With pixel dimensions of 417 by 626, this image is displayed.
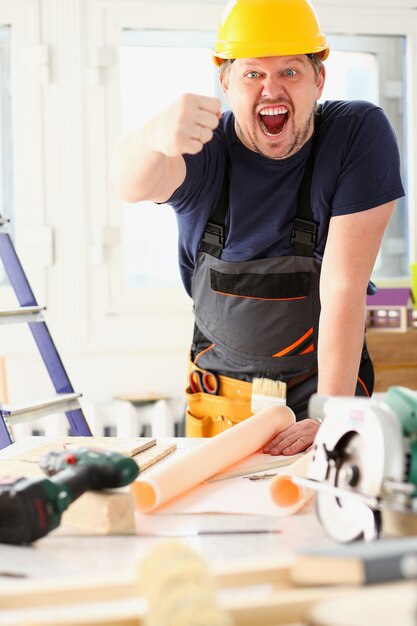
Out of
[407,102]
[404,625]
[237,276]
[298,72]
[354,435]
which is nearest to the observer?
[404,625]

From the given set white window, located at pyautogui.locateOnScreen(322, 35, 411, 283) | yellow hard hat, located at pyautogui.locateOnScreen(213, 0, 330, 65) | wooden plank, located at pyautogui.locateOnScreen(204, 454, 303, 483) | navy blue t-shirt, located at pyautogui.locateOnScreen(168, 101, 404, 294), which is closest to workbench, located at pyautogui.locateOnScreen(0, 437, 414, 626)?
wooden plank, located at pyautogui.locateOnScreen(204, 454, 303, 483)

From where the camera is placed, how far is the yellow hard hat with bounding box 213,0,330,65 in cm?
176

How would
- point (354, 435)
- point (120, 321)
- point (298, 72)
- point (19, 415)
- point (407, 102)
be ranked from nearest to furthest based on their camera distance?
point (354, 435) < point (298, 72) < point (19, 415) < point (120, 321) < point (407, 102)

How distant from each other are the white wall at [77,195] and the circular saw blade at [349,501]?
2.34 meters

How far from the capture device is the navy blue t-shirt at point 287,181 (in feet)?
6.21

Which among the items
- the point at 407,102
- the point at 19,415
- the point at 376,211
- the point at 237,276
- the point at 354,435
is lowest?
the point at 19,415

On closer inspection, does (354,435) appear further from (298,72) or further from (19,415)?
(19,415)

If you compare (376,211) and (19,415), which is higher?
(376,211)

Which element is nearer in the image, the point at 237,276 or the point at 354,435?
the point at 354,435

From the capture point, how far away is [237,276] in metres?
2.03

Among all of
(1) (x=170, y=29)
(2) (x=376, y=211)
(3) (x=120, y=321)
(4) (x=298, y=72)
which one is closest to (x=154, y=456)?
(2) (x=376, y=211)

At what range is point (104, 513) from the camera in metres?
1.12

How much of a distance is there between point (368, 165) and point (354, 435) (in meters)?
1.00

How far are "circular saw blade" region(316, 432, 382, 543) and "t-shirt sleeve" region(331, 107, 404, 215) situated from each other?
0.91 meters
